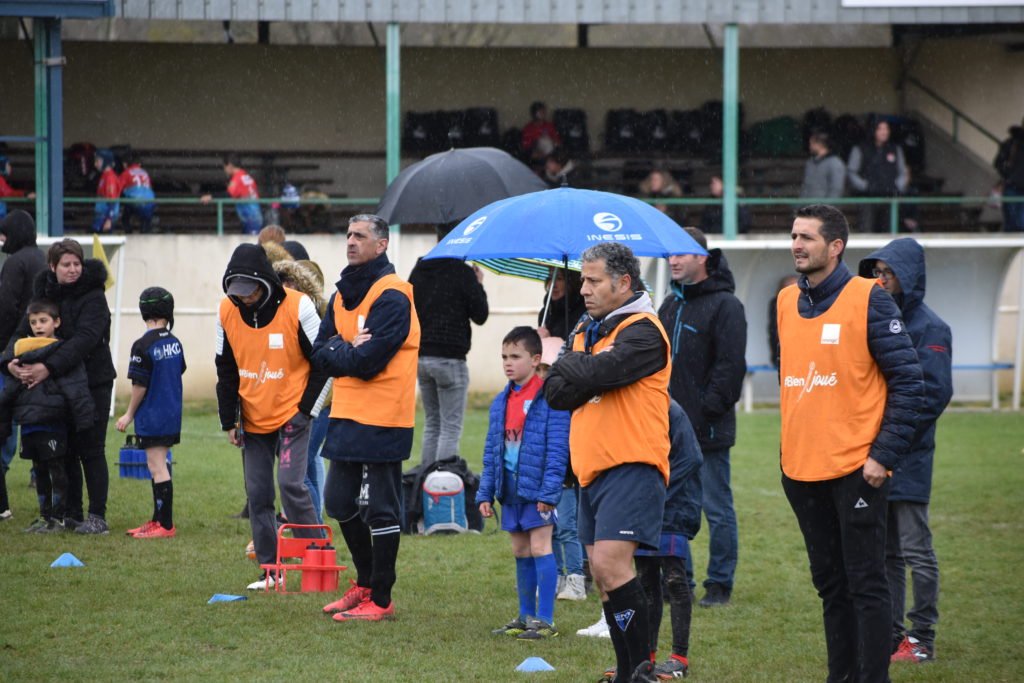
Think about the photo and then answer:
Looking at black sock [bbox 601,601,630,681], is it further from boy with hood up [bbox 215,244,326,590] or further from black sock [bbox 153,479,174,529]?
black sock [bbox 153,479,174,529]

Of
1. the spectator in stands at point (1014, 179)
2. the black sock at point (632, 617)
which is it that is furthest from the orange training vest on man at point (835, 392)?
the spectator in stands at point (1014, 179)

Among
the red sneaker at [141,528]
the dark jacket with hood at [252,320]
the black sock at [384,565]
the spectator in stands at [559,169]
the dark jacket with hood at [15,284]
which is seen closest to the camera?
the black sock at [384,565]

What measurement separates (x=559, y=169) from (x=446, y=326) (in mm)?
12881

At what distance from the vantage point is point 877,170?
70.3 feet

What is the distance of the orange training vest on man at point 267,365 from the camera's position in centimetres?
759

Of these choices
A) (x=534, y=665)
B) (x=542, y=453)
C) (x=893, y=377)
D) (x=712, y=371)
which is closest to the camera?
(x=893, y=377)

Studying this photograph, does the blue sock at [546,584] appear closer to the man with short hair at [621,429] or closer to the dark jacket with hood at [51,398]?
the man with short hair at [621,429]

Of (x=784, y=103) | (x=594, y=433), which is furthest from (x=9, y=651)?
(x=784, y=103)

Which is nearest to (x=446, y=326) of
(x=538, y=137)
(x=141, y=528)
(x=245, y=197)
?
(x=141, y=528)

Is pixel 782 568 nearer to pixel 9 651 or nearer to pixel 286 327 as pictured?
pixel 286 327

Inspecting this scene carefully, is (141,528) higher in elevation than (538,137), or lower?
lower

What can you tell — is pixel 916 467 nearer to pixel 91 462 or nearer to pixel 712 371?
pixel 712 371

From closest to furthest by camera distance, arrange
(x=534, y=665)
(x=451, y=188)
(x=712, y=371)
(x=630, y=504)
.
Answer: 1. (x=630, y=504)
2. (x=534, y=665)
3. (x=712, y=371)
4. (x=451, y=188)

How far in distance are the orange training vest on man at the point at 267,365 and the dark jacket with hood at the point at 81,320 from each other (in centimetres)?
195
